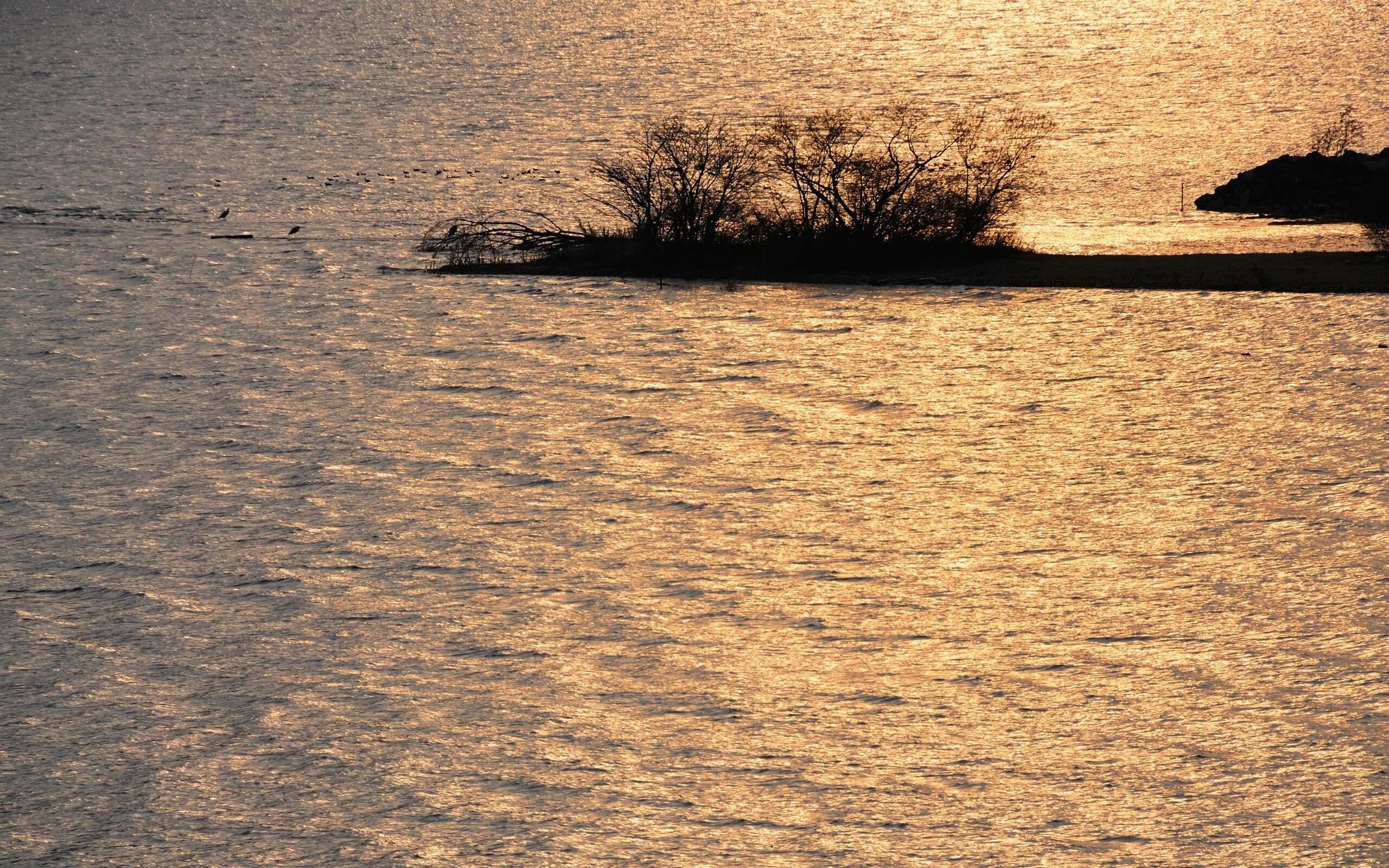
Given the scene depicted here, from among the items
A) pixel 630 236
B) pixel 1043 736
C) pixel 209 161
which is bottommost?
pixel 1043 736

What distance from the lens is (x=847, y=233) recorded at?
1198 cm

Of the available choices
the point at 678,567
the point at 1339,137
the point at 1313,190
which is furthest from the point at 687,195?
the point at 1339,137

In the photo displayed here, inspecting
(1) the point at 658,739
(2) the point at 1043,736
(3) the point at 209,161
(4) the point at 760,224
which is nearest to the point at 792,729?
(1) the point at 658,739

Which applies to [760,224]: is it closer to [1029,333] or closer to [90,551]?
[1029,333]

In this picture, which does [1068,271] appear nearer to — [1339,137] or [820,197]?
[820,197]

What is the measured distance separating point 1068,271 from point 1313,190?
414 centimetres

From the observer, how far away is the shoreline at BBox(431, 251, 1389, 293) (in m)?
10.3

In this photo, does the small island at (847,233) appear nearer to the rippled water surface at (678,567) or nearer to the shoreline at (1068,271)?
the shoreline at (1068,271)

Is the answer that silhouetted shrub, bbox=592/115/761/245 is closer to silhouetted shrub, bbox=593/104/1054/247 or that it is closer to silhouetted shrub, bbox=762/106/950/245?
silhouetted shrub, bbox=593/104/1054/247

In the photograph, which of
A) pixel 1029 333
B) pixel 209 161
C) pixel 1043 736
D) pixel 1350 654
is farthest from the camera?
pixel 209 161

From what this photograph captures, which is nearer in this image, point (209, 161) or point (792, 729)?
point (792, 729)

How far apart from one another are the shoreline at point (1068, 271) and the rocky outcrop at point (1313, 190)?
7.86ft

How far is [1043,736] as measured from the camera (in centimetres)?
430

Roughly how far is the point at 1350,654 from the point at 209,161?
1687 centimetres
